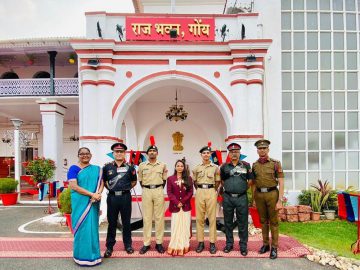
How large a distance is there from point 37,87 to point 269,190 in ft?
36.7

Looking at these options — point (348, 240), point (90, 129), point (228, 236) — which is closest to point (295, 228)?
point (348, 240)

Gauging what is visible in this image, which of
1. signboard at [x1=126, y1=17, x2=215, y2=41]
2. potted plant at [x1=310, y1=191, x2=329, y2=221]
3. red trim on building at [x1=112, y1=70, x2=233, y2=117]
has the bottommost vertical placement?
potted plant at [x1=310, y1=191, x2=329, y2=221]

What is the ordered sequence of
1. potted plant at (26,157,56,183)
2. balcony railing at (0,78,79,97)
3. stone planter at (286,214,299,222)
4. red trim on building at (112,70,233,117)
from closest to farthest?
stone planter at (286,214,299,222)
red trim on building at (112,70,233,117)
potted plant at (26,157,56,183)
balcony railing at (0,78,79,97)

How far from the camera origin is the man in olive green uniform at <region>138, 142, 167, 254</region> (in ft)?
17.2

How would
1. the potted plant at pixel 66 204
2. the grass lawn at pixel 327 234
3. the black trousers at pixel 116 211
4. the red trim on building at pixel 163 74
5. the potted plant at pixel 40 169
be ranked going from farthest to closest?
the potted plant at pixel 40 169
the red trim on building at pixel 163 74
the potted plant at pixel 66 204
the grass lawn at pixel 327 234
the black trousers at pixel 116 211

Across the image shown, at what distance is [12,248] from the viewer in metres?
5.67

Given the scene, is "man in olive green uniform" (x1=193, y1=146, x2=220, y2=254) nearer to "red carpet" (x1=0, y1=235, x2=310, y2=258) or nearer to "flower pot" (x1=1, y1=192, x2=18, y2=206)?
"red carpet" (x1=0, y1=235, x2=310, y2=258)

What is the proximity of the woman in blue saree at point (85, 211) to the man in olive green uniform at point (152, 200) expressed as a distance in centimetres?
77

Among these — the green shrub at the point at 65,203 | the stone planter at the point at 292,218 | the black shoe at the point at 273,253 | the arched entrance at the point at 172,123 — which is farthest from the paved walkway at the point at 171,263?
the arched entrance at the point at 172,123

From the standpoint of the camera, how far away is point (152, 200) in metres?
5.27

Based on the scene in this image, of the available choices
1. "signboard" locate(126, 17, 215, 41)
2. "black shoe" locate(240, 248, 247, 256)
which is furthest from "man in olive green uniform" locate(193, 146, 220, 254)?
"signboard" locate(126, 17, 215, 41)

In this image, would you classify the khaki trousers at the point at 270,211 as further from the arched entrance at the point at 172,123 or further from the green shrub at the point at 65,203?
the arched entrance at the point at 172,123

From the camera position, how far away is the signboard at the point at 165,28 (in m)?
8.26

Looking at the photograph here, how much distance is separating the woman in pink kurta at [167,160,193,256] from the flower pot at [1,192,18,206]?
332 inches
